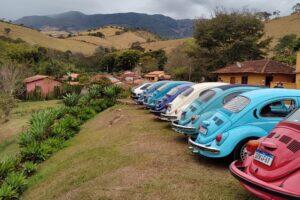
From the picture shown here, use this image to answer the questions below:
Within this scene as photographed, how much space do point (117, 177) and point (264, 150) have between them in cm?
417

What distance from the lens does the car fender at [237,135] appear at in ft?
31.2

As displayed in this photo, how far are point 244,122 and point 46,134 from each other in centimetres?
1110

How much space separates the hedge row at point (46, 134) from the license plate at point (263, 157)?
264 inches

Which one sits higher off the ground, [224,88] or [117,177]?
[224,88]

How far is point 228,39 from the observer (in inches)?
2133

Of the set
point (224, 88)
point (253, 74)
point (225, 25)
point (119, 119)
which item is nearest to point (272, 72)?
point (253, 74)

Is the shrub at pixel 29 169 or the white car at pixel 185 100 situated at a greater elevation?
the white car at pixel 185 100

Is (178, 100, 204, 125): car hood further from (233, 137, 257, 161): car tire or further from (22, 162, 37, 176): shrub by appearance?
(22, 162, 37, 176): shrub

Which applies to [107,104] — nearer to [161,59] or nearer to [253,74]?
[253,74]

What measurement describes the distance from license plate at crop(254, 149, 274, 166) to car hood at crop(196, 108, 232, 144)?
2605mm

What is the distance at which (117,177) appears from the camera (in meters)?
10.2

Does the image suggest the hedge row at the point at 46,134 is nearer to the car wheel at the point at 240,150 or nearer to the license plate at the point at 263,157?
the car wheel at the point at 240,150

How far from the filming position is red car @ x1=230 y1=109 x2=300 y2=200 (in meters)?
6.25

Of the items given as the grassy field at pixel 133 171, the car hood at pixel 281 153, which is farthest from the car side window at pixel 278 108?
the car hood at pixel 281 153
